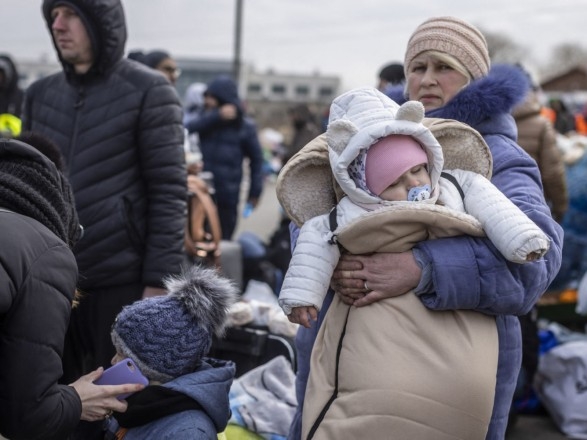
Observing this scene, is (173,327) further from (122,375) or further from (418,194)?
(418,194)

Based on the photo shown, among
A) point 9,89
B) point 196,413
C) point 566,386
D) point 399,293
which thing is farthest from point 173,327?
point 9,89

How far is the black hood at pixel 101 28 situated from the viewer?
343 cm

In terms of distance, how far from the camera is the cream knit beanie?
8.84 feet

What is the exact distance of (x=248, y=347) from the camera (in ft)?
13.1

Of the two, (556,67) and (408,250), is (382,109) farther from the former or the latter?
(556,67)

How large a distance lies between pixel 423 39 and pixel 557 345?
3034 mm

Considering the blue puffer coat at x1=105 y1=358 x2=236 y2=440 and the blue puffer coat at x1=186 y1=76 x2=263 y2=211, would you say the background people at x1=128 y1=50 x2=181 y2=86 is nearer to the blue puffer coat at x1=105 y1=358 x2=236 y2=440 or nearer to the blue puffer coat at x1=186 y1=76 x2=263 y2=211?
the blue puffer coat at x1=186 y1=76 x2=263 y2=211

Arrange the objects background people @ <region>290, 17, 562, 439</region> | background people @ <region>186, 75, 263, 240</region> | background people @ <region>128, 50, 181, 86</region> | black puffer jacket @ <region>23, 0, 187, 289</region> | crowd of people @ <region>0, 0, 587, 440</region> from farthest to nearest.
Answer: background people @ <region>186, 75, 263, 240</region>
background people @ <region>128, 50, 181, 86</region>
black puffer jacket @ <region>23, 0, 187, 289</region>
background people @ <region>290, 17, 562, 439</region>
crowd of people @ <region>0, 0, 587, 440</region>

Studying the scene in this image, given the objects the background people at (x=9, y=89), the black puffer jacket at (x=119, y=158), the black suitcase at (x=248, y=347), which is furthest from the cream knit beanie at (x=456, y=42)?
the background people at (x=9, y=89)

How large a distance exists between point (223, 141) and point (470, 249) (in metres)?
5.26

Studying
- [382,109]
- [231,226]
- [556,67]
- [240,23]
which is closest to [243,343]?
[382,109]

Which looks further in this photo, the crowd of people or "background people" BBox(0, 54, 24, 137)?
"background people" BBox(0, 54, 24, 137)

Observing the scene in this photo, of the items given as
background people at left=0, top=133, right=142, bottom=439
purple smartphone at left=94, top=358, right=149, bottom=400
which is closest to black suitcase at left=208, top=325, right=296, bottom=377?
purple smartphone at left=94, top=358, right=149, bottom=400

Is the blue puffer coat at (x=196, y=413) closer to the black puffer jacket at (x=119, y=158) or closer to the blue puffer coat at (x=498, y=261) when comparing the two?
the blue puffer coat at (x=498, y=261)
